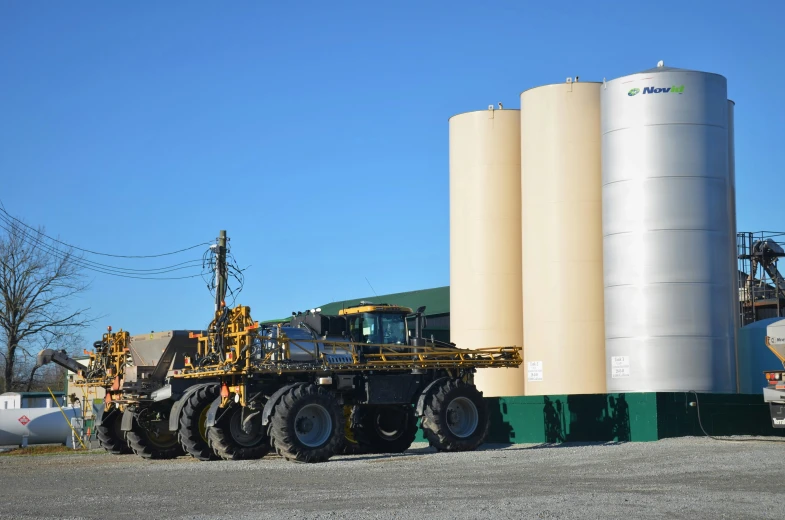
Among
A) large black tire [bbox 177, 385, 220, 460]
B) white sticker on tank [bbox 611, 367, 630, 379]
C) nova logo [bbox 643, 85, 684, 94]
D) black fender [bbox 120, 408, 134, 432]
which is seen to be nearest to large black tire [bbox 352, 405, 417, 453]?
large black tire [bbox 177, 385, 220, 460]

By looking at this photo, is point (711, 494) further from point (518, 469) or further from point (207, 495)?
point (207, 495)

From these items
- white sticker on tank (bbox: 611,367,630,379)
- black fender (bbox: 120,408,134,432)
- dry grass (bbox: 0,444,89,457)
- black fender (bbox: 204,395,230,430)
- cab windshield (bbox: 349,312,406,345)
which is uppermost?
cab windshield (bbox: 349,312,406,345)

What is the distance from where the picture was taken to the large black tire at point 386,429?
25828mm

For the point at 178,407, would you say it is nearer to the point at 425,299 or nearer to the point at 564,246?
the point at 564,246

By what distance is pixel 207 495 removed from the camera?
14.9 m

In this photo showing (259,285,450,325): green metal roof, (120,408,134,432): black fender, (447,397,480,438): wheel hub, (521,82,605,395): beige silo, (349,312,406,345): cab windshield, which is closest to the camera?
(447,397,480,438): wheel hub

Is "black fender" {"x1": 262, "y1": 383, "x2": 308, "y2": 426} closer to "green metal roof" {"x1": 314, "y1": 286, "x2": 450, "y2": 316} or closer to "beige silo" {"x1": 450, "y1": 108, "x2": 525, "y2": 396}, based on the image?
"beige silo" {"x1": 450, "y1": 108, "x2": 525, "y2": 396}

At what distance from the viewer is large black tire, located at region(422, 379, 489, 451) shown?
2408 cm

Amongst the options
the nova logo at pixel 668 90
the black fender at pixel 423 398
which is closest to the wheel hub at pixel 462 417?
the black fender at pixel 423 398

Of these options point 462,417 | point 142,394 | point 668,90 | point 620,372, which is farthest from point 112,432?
point 668,90

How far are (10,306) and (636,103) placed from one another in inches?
1553

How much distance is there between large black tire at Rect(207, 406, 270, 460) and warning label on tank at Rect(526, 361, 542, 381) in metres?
11.8

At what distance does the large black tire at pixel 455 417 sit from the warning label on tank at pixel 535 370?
25.9 feet

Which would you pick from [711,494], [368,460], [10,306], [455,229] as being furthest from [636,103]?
[10,306]
